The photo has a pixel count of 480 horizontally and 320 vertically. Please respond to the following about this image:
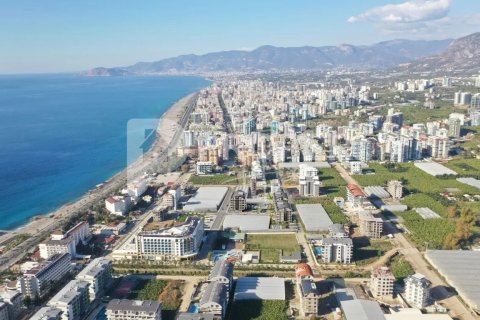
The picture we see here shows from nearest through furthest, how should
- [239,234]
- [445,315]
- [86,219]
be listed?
[445,315] → [239,234] → [86,219]

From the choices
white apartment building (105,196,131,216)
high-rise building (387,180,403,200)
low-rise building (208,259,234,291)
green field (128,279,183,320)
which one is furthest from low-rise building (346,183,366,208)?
white apartment building (105,196,131,216)

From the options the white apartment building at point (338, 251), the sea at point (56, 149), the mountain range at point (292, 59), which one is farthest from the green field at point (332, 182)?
the mountain range at point (292, 59)

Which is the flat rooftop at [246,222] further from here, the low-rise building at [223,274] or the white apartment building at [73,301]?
the white apartment building at [73,301]

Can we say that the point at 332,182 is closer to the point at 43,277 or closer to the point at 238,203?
the point at 238,203

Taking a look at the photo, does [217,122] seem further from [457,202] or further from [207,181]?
[457,202]

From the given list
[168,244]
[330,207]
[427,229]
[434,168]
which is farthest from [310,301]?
[434,168]

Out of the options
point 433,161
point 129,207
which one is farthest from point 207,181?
point 433,161
